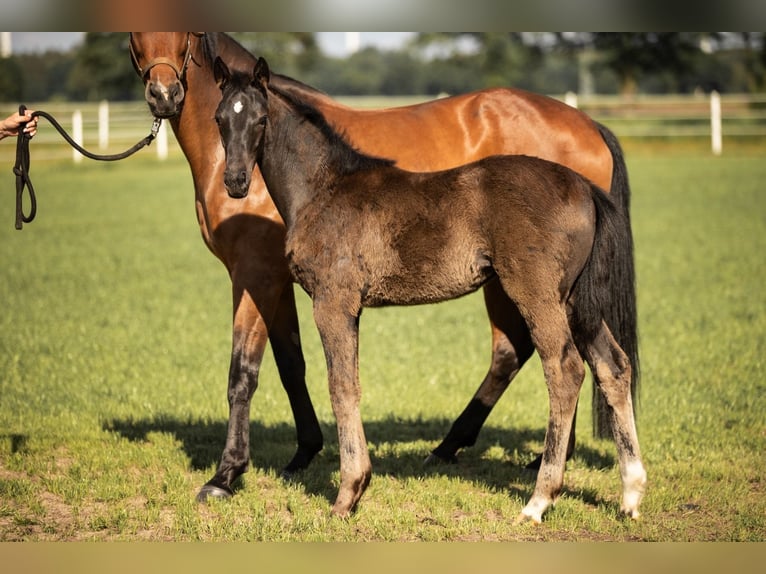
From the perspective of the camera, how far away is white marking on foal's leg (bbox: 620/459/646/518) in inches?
177

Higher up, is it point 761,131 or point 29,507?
point 761,131

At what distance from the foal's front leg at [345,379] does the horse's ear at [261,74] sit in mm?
1074

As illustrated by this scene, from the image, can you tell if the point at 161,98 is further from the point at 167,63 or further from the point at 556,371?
the point at 556,371

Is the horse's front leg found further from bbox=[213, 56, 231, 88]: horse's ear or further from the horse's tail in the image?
the horse's tail

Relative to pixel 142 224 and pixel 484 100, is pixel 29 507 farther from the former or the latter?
pixel 142 224

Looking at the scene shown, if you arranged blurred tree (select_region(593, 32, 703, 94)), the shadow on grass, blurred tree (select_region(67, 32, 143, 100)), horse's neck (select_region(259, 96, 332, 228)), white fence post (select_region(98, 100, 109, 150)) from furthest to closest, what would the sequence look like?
blurred tree (select_region(67, 32, 143, 100)) → blurred tree (select_region(593, 32, 703, 94)) → white fence post (select_region(98, 100, 109, 150)) → the shadow on grass → horse's neck (select_region(259, 96, 332, 228))

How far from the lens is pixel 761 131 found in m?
28.0

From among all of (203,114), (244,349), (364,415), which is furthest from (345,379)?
(364,415)

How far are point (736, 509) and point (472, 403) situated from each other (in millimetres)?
1648

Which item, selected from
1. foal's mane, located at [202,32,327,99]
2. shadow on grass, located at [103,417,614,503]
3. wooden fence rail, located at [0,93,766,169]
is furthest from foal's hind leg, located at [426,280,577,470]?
wooden fence rail, located at [0,93,766,169]

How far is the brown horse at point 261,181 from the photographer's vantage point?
16.8 ft

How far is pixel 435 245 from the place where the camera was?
436 centimetres

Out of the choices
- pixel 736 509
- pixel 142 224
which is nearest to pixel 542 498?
pixel 736 509

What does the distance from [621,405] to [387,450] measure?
1941 millimetres
